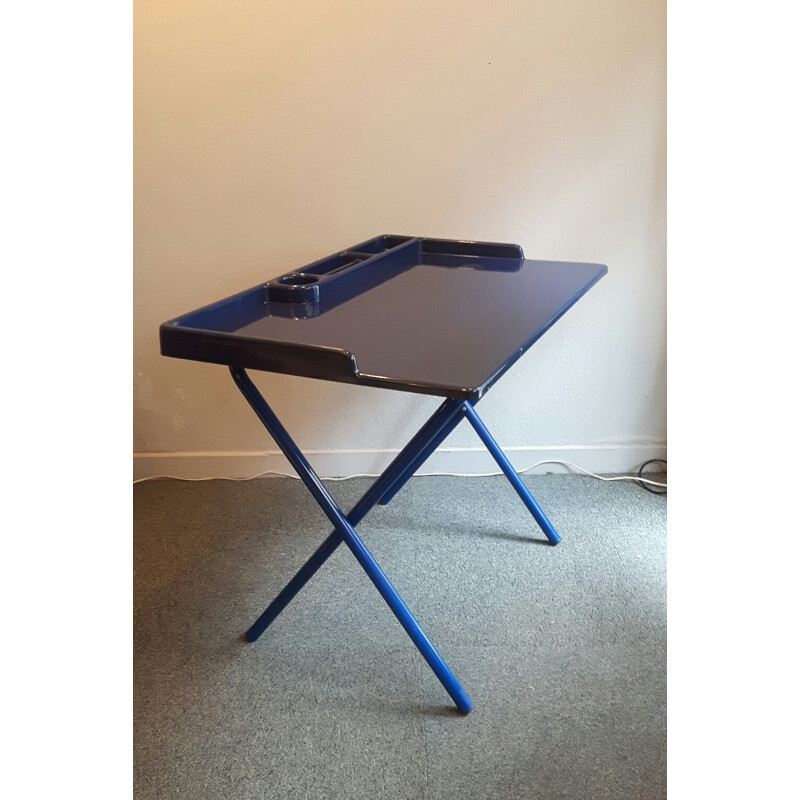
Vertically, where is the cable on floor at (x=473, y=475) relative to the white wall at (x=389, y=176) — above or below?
below

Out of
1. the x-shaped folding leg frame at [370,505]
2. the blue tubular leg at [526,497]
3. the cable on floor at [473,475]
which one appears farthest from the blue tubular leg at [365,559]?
the cable on floor at [473,475]

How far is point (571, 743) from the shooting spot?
1762 mm

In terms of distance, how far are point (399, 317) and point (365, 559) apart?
55 centimetres

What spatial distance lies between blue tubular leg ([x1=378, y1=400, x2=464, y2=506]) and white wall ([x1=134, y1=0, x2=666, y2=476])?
338 mm

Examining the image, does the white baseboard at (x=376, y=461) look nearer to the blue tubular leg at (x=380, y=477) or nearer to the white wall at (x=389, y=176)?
the white wall at (x=389, y=176)

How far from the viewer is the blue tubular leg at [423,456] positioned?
206 centimetres

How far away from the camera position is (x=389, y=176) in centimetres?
274

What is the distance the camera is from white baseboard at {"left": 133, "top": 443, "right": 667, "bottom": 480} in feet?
9.85

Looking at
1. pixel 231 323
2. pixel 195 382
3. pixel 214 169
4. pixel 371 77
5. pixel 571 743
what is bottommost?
pixel 571 743

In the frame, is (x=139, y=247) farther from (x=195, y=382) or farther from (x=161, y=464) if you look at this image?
(x=161, y=464)

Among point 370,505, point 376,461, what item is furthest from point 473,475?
point 370,505

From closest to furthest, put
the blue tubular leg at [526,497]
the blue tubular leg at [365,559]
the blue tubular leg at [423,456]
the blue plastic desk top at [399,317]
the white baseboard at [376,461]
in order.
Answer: the blue plastic desk top at [399,317], the blue tubular leg at [365,559], the blue tubular leg at [423,456], the blue tubular leg at [526,497], the white baseboard at [376,461]

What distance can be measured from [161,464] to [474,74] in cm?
169
